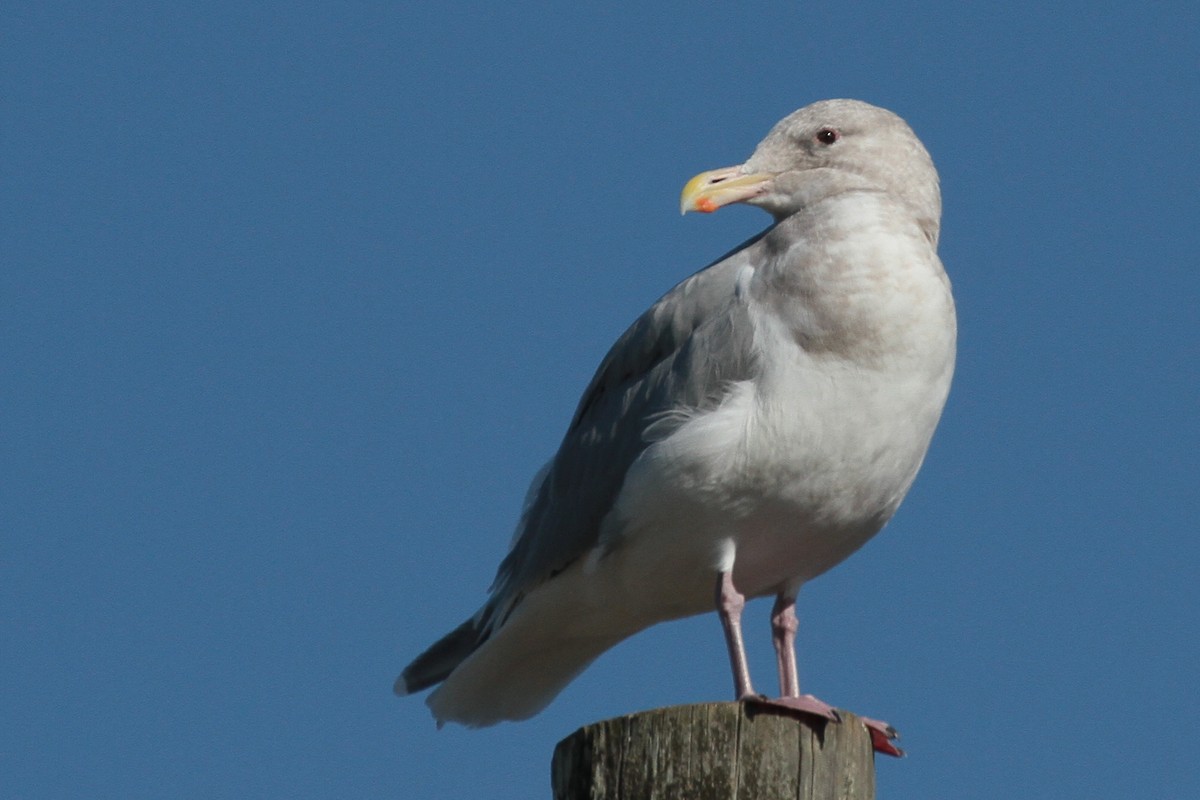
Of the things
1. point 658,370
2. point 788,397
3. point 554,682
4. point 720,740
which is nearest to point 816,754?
point 720,740

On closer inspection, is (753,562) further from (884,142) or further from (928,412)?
(884,142)

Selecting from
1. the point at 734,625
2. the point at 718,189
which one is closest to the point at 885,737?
the point at 734,625

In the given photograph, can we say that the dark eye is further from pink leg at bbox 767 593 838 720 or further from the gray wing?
pink leg at bbox 767 593 838 720

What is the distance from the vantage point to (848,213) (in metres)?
7.71

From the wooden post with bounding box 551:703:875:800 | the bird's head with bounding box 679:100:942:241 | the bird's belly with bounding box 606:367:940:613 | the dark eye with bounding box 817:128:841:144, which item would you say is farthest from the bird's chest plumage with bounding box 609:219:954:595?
the wooden post with bounding box 551:703:875:800

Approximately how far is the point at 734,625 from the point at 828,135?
2.26m

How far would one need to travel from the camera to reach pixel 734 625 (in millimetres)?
7445

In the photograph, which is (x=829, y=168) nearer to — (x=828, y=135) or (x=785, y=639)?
(x=828, y=135)

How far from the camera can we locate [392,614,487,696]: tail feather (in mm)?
8680

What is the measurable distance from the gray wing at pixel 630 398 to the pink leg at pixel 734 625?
2.11 ft

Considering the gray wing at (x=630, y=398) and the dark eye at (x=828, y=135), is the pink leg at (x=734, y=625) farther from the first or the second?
the dark eye at (x=828, y=135)

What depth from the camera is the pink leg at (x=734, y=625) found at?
7.23 m

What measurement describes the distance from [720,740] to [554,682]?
3354 mm

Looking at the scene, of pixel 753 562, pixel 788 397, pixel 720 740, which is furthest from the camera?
pixel 753 562
